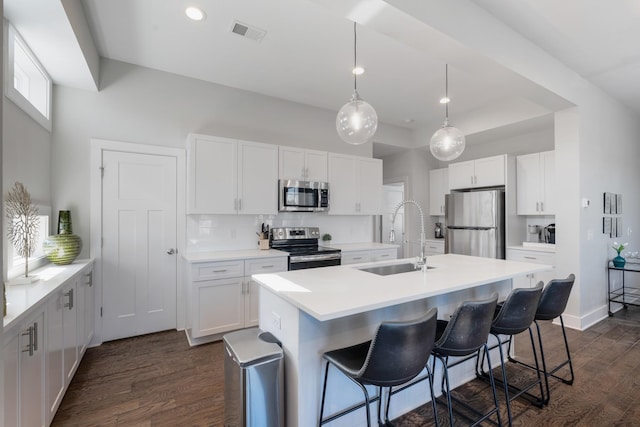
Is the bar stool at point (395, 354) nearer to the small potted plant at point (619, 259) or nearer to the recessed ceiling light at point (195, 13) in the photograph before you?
the recessed ceiling light at point (195, 13)

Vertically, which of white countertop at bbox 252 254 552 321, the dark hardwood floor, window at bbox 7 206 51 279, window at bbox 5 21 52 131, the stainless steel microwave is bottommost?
the dark hardwood floor

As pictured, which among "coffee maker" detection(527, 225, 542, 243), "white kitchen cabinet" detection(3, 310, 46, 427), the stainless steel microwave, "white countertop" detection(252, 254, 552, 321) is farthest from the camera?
→ "coffee maker" detection(527, 225, 542, 243)

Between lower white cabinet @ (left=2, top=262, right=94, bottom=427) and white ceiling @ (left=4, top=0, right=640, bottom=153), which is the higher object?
white ceiling @ (left=4, top=0, right=640, bottom=153)

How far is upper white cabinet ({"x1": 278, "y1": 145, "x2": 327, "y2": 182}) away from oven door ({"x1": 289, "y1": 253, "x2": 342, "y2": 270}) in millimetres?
1094

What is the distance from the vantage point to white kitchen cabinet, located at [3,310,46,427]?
1.35 m

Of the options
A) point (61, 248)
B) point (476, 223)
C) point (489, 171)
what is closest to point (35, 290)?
point (61, 248)

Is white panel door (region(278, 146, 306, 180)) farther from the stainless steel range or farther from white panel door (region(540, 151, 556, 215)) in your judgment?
white panel door (region(540, 151, 556, 215))

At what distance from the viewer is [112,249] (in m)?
3.26

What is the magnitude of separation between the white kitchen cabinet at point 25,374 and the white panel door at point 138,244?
1636 millimetres

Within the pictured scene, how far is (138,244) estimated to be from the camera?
3.40 meters

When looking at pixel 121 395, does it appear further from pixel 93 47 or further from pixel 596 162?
pixel 596 162

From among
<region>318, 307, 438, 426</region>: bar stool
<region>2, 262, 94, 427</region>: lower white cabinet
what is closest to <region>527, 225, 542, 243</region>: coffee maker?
<region>318, 307, 438, 426</region>: bar stool

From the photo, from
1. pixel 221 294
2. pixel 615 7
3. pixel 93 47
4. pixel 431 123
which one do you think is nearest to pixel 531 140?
pixel 431 123

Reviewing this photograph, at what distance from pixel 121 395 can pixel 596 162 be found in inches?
217
